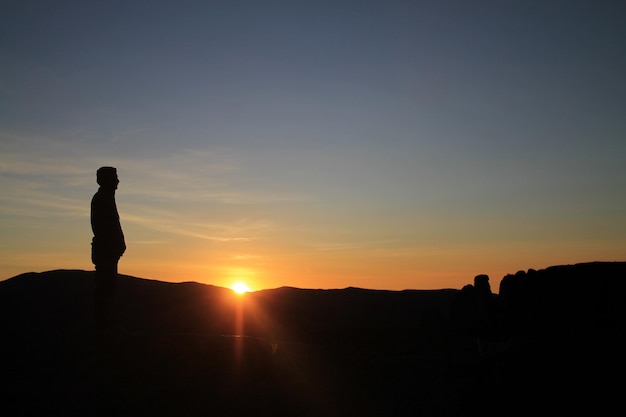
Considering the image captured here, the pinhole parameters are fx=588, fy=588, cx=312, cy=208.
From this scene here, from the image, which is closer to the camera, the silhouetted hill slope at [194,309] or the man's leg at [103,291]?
the man's leg at [103,291]

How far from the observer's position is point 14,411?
10.1 m

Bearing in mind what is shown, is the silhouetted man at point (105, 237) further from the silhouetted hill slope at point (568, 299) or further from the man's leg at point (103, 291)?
the silhouetted hill slope at point (568, 299)

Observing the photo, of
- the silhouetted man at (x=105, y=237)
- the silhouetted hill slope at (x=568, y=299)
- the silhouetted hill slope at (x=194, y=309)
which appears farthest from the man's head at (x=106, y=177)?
the silhouetted hill slope at (x=568, y=299)

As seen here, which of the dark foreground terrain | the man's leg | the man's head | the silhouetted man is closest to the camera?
the dark foreground terrain

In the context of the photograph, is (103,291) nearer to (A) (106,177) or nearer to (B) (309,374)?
(A) (106,177)

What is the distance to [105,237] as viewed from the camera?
1483 centimetres

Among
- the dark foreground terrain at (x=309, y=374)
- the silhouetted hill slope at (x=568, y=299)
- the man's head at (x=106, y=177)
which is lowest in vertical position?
the dark foreground terrain at (x=309, y=374)

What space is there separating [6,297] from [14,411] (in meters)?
25.6

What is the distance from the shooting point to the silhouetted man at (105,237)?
1473 cm

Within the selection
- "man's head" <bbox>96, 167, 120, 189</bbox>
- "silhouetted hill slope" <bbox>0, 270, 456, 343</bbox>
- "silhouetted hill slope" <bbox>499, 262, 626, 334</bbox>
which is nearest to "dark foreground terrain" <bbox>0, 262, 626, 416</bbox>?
"silhouetted hill slope" <bbox>499, 262, 626, 334</bbox>

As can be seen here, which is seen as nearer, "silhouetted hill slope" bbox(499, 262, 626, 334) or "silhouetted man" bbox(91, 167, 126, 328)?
"silhouetted man" bbox(91, 167, 126, 328)

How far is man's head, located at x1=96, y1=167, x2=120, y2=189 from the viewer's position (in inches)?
585

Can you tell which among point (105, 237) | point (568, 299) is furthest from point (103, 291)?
point (568, 299)

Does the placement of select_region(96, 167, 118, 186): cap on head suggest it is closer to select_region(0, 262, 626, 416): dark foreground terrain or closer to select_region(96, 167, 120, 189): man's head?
select_region(96, 167, 120, 189): man's head
